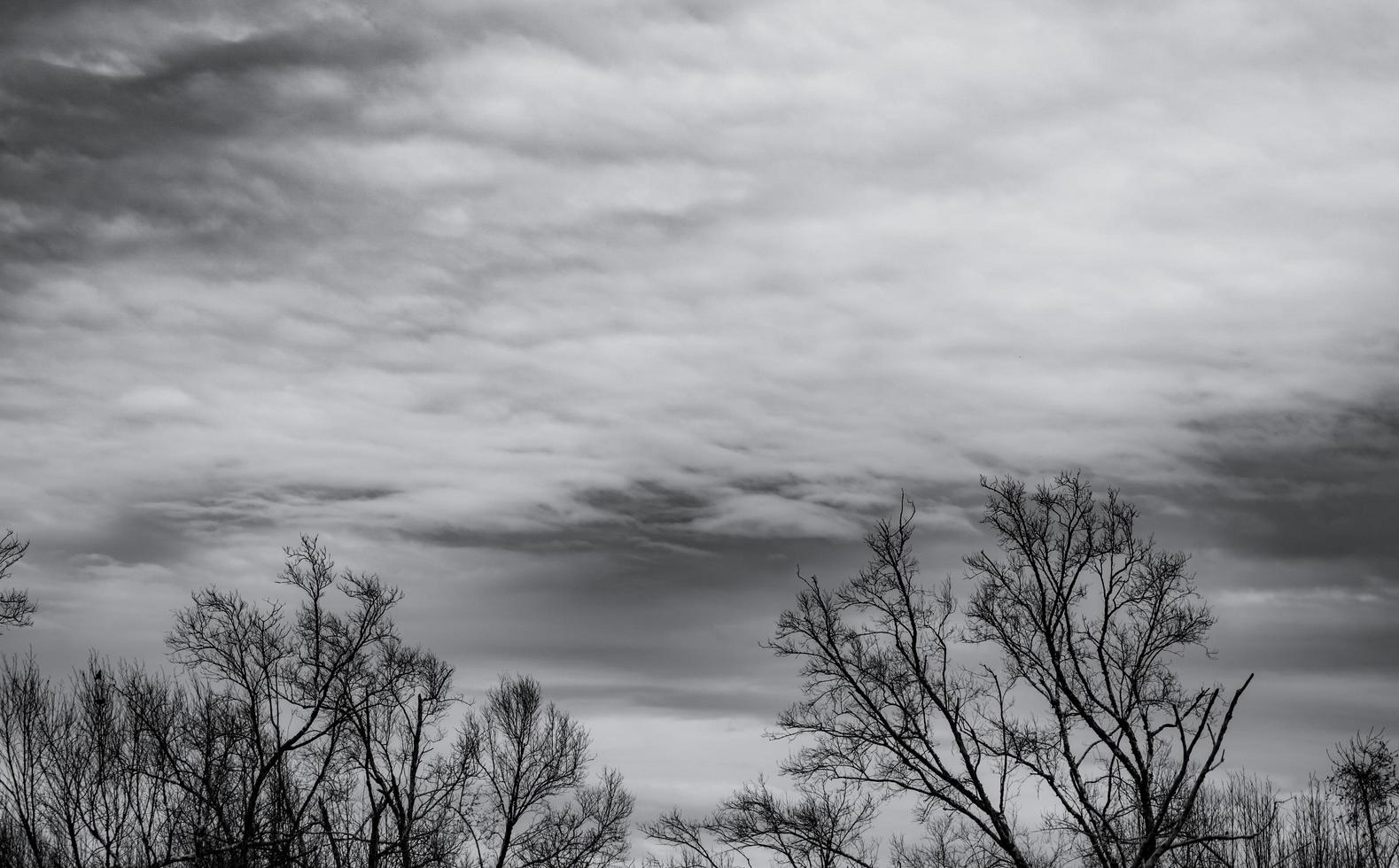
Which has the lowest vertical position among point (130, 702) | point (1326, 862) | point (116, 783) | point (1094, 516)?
point (1326, 862)

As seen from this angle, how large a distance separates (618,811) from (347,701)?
14.1 m

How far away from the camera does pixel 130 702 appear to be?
32.8m

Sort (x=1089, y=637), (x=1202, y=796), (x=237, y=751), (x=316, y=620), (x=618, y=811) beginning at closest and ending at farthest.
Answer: (x=1089, y=637) < (x=237, y=751) < (x=316, y=620) < (x=1202, y=796) < (x=618, y=811)

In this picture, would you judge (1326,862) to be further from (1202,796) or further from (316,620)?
(316,620)

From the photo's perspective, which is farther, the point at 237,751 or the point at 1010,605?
the point at 237,751

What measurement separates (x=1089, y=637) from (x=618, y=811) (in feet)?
69.4

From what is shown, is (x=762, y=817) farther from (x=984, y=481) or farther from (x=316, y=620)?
(x=316, y=620)

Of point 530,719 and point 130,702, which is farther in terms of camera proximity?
point 530,719

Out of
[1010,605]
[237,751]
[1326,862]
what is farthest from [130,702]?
[1326,862]

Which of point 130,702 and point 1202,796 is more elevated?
point 130,702

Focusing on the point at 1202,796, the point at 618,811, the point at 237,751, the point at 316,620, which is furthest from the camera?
the point at 618,811

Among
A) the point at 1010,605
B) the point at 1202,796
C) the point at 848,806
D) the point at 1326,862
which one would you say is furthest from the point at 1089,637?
the point at 1326,862

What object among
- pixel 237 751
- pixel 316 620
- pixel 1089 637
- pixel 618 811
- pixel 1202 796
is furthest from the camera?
pixel 618 811

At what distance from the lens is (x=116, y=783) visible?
1298 inches
